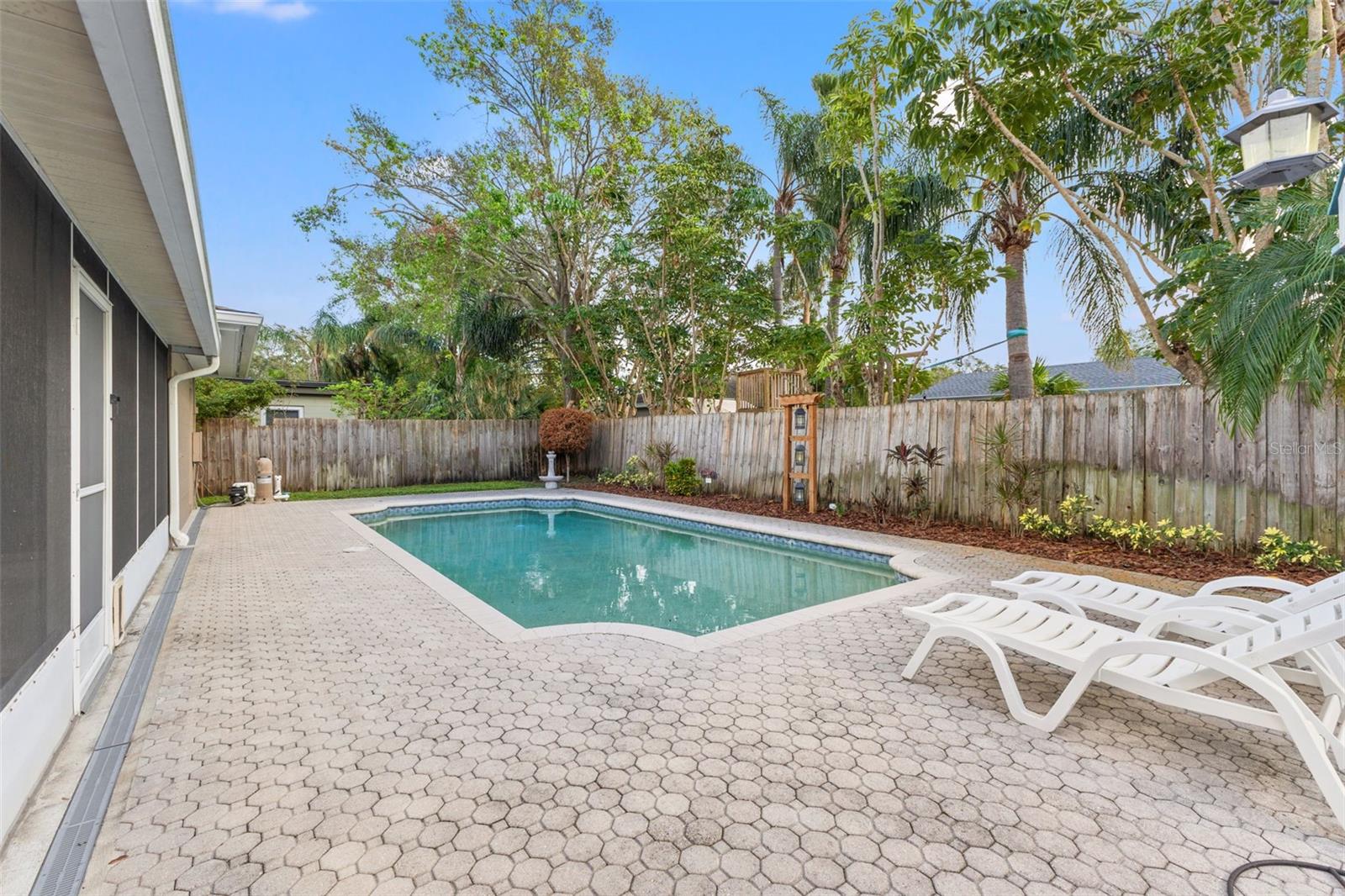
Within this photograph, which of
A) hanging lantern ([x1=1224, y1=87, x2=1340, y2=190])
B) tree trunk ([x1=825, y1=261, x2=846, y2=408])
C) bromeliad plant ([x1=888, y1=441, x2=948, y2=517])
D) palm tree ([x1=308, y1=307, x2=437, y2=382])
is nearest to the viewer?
hanging lantern ([x1=1224, y1=87, x2=1340, y2=190])

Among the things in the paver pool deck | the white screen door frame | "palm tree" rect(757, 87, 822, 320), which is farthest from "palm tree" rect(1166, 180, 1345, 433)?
"palm tree" rect(757, 87, 822, 320)

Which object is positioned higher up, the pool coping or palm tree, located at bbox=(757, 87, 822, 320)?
palm tree, located at bbox=(757, 87, 822, 320)

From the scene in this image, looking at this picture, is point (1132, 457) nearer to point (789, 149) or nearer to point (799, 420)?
point (799, 420)

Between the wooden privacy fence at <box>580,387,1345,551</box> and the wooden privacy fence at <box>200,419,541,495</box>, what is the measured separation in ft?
29.3

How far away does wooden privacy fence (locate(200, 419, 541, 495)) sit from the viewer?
11922 millimetres

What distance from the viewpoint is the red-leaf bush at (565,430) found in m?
14.3

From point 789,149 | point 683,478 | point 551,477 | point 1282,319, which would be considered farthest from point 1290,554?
point 551,477

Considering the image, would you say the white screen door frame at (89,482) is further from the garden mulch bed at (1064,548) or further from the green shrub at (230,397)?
the green shrub at (230,397)

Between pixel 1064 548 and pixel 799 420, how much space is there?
432 cm

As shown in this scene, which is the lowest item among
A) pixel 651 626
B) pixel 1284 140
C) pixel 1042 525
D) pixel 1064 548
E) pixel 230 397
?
pixel 651 626

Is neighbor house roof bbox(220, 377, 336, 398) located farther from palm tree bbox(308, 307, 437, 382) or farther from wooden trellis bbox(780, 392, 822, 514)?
wooden trellis bbox(780, 392, 822, 514)

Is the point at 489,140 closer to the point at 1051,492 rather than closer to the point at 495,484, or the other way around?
the point at 495,484

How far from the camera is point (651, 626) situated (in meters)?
4.27

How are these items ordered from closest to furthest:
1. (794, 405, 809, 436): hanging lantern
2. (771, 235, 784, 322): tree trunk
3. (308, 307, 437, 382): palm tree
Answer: (794, 405, 809, 436): hanging lantern < (771, 235, 784, 322): tree trunk < (308, 307, 437, 382): palm tree
